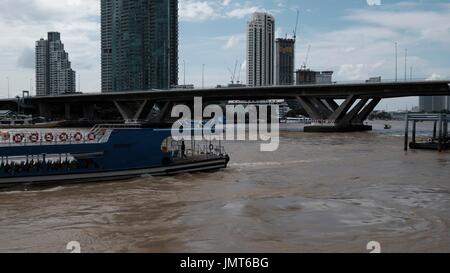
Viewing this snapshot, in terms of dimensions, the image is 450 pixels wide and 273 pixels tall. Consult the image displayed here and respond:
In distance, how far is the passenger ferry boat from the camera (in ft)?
101

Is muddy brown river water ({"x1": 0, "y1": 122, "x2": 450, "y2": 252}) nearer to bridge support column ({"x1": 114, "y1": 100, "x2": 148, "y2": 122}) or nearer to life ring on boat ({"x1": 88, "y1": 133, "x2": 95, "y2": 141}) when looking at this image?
life ring on boat ({"x1": 88, "y1": 133, "x2": 95, "y2": 141})

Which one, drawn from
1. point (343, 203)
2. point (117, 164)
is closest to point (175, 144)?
point (117, 164)

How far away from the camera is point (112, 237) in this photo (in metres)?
18.1

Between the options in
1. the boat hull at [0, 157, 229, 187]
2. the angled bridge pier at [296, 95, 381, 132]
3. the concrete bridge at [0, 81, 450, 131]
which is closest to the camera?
the boat hull at [0, 157, 229, 187]

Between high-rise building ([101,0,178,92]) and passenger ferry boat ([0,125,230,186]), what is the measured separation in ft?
450

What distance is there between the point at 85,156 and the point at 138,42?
141 meters

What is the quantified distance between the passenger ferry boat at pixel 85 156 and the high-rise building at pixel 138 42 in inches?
5405

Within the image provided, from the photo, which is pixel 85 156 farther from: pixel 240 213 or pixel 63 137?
pixel 240 213

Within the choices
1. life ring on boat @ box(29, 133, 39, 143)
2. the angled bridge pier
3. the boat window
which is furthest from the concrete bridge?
life ring on boat @ box(29, 133, 39, 143)

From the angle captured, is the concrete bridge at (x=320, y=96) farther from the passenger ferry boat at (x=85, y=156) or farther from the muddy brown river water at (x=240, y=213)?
the passenger ferry boat at (x=85, y=156)

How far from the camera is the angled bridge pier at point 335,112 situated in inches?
4203

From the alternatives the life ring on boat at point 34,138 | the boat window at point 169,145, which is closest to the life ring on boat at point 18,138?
the life ring on boat at point 34,138

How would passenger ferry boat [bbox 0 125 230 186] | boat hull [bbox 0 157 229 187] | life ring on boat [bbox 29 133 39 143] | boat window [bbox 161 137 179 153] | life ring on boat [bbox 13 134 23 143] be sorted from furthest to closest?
boat window [bbox 161 137 179 153] → life ring on boat [bbox 29 133 39 143] → life ring on boat [bbox 13 134 23 143] → passenger ferry boat [bbox 0 125 230 186] → boat hull [bbox 0 157 229 187]

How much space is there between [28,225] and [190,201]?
8160 millimetres
